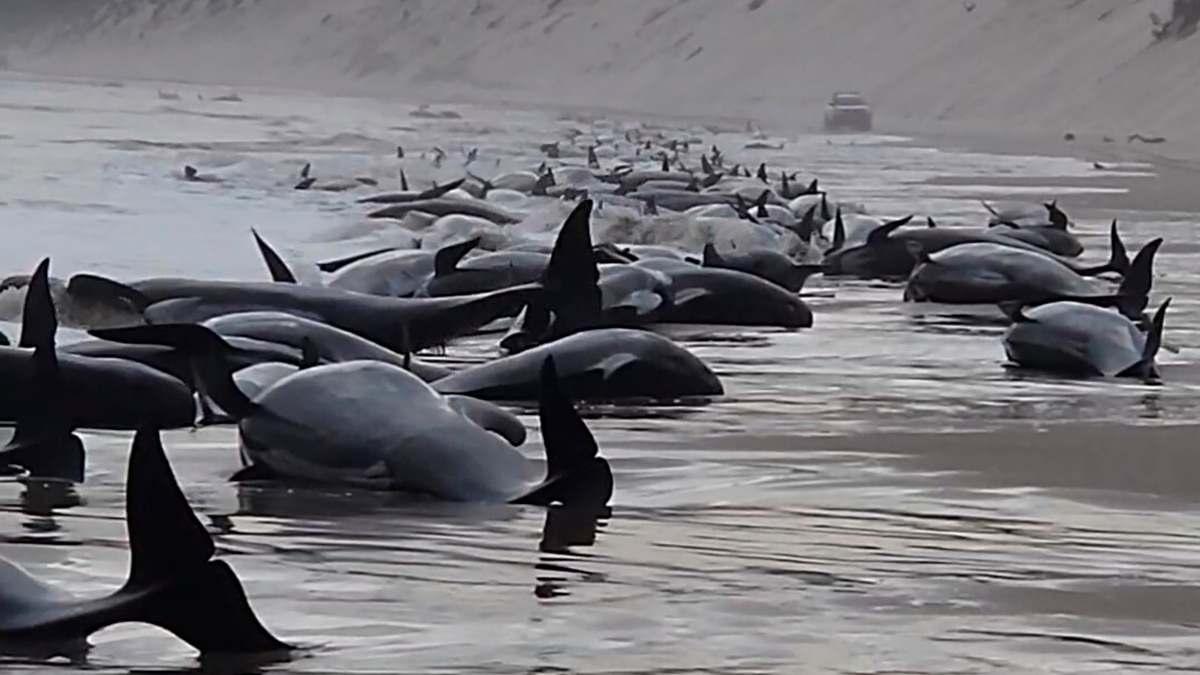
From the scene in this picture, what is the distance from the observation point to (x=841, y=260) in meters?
10.9

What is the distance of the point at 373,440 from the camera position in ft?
14.7

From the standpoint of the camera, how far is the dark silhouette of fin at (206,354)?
4598mm

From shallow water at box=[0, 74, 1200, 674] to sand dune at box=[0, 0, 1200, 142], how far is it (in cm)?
2761

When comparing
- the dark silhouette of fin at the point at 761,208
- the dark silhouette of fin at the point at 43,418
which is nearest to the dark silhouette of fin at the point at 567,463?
the dark silhouette of fin at the point at 43,418

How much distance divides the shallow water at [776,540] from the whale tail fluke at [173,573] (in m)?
0.06

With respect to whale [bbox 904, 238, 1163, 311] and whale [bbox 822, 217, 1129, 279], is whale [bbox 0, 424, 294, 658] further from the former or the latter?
whale [bbox 822, 217, 1129, 279]

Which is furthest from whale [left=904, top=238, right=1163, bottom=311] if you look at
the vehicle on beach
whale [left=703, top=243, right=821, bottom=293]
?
the vehicle on beach

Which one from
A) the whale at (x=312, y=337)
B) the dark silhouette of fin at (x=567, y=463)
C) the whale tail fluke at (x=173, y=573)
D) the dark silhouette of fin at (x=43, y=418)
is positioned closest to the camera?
the whale tail fluke at (x=173, y=573)

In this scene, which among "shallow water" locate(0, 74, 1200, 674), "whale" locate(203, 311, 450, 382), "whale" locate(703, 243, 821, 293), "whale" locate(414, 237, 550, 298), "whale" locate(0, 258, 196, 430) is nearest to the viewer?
"shallow water" locate(0, 74, 1200, 674)

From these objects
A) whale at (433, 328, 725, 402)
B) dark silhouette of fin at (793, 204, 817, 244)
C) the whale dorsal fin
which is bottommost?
whale at (433, 328, 725, 402)

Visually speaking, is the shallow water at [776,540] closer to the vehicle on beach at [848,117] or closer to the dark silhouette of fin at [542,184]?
the dark silhouette of fin at [542,184]

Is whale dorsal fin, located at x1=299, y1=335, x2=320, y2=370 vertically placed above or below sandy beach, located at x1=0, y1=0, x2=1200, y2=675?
above

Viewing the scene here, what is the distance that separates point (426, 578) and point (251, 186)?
1456cm

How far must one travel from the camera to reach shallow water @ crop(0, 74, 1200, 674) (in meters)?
3.20
